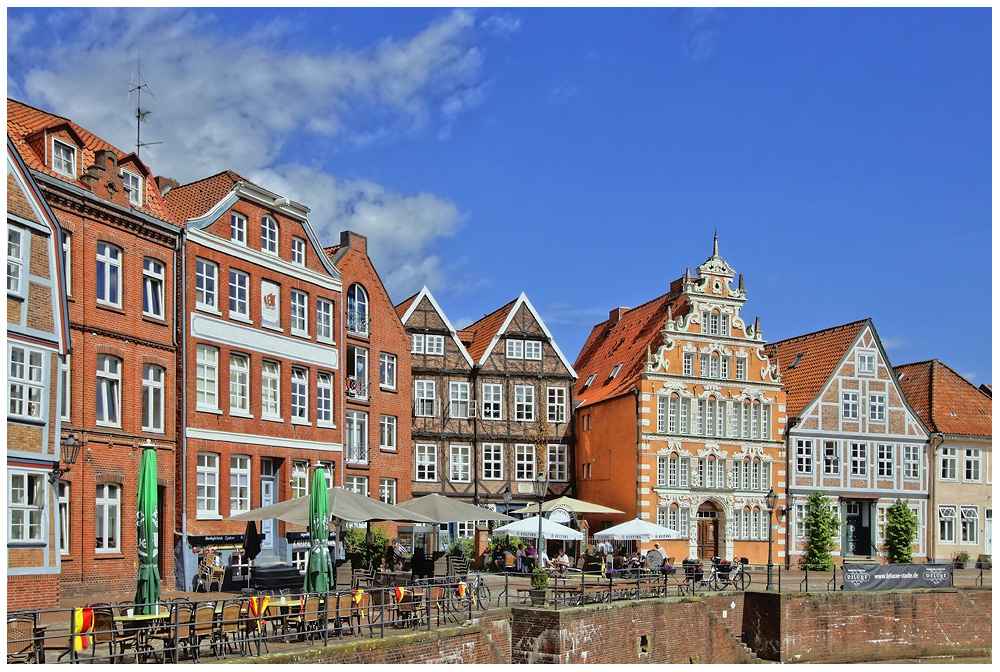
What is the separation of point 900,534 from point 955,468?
4694mm

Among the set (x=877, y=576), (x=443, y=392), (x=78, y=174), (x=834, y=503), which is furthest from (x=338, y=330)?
(x=834, y=503)

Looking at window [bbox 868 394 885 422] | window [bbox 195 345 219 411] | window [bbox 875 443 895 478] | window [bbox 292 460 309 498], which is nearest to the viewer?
window [bbox 195 345 219 411]

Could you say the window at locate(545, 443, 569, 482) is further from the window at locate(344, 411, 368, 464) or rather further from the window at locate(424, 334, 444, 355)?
the window at locate(344, 411, 368, 464)

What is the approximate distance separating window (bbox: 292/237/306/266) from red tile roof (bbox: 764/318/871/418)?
66.2ft

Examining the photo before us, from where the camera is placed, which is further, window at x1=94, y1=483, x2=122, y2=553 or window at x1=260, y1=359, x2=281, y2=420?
window at x1=260, y1=359, x2=281, y2=420

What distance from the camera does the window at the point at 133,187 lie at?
94.2 feet

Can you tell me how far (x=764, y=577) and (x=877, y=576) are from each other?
16.6 ft

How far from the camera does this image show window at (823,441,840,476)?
46094 millimetres

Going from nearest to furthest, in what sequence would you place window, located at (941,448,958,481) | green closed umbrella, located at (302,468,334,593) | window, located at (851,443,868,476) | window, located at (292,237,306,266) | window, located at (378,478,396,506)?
green closed umbrella, located at (302,468,334,593), window, located at (292,237,306,266), window, located at (378,478,396,506), window, located at (851,443,868,476), window, located at (941,448,958,481)

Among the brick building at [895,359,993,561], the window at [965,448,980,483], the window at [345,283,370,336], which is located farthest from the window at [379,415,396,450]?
the window at [965,448,980,483]

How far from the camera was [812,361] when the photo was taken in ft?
159

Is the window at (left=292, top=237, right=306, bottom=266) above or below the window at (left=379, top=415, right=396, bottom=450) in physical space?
above

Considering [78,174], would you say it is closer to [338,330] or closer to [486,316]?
[338,330]

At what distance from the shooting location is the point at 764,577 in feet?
123
